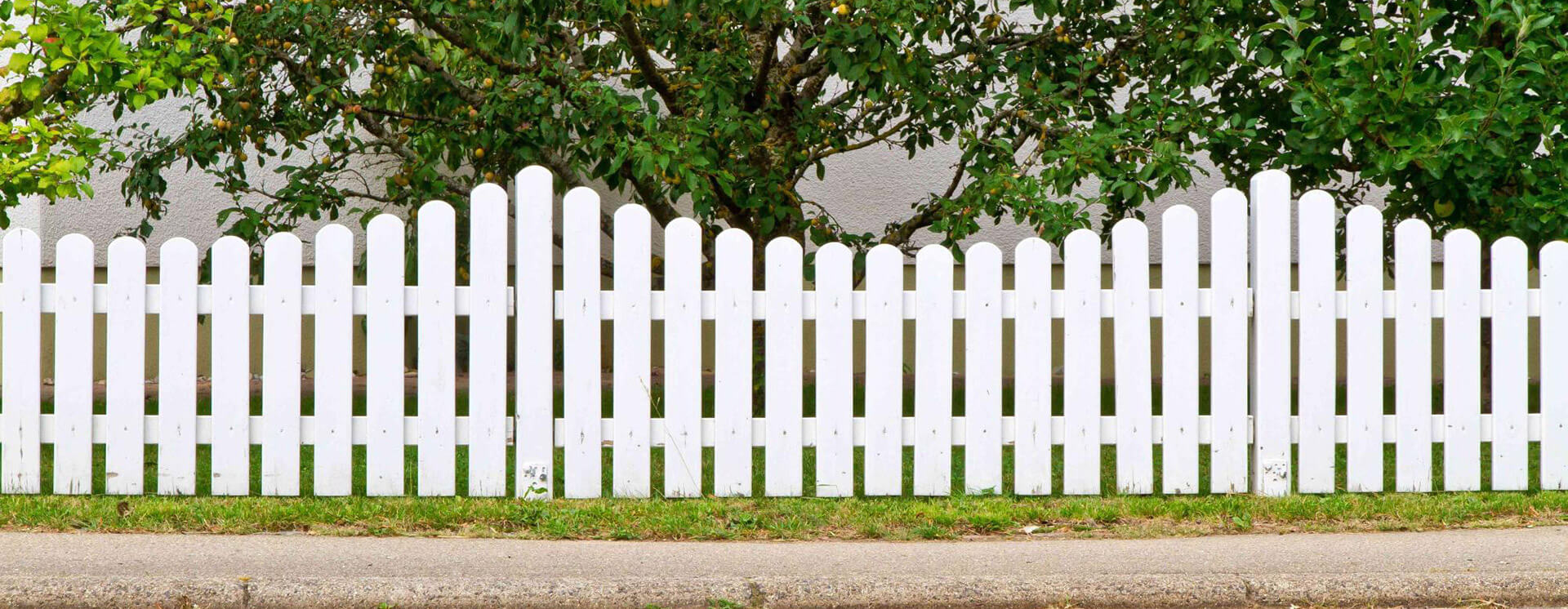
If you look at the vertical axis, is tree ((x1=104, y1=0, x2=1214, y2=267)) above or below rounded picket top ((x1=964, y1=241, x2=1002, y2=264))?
above

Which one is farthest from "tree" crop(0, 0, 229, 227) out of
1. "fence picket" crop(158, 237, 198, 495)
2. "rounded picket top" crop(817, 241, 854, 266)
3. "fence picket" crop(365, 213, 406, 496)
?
"rounded picket top" crop(817, 241, 854, 266)

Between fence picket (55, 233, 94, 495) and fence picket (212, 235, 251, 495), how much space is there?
420 millimetres

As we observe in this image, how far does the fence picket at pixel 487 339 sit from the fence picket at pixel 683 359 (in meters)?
0.57

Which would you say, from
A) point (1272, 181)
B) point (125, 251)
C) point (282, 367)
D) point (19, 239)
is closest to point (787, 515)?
point (282, 367)

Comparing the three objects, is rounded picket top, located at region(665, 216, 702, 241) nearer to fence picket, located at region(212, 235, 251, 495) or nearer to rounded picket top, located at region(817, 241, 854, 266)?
rounded picket top, located at region(817, 241, 854, 266)

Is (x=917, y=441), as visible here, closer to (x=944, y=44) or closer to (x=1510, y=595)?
(x=1510, y=595)

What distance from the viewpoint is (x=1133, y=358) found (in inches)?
186

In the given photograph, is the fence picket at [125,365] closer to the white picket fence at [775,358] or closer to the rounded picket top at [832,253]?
the white picket fence at [775,358]

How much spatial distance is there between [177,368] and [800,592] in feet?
8.10

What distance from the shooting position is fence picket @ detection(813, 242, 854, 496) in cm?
467

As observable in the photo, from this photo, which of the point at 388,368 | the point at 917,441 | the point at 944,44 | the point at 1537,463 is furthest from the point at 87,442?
the point at 944,44

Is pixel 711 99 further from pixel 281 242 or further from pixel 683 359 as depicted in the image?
pixel 281 242

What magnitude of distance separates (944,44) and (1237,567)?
6.44 metres

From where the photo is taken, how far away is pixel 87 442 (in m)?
4.66
